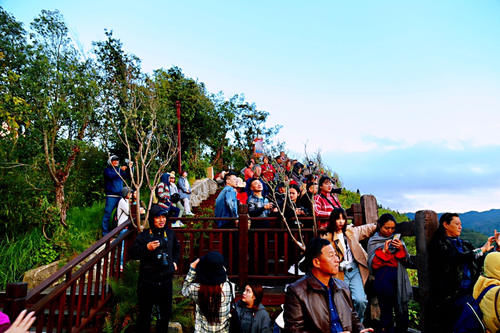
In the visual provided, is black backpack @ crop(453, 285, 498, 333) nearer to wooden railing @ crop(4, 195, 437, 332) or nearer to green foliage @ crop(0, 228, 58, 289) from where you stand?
wooden railing @ crop(4, 195, 437, 332)

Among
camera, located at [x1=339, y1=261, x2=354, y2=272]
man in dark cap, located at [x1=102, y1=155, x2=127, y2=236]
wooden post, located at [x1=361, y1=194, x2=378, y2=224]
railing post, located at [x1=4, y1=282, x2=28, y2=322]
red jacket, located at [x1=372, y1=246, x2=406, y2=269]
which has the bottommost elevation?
railing post, located at [x1=4, y1=282, x2=28, y2=322]

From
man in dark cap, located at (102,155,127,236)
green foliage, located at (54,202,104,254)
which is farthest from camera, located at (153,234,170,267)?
green foliage, located at (54,202,104,254)

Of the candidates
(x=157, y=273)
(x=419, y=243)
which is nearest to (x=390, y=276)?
(x=419, y=243)

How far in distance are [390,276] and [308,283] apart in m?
2.14

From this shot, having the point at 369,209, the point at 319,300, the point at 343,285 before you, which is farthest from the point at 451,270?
the point at 319,300

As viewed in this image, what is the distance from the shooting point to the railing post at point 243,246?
530cm

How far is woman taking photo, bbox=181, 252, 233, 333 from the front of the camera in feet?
11.0

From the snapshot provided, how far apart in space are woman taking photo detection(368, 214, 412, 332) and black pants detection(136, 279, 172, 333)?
2.82m

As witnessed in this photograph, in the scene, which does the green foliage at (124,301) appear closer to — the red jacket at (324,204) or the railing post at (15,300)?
Answer: the railing post at (15,300)

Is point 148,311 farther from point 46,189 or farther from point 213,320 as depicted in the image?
point 46,189

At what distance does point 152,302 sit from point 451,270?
3.88 m

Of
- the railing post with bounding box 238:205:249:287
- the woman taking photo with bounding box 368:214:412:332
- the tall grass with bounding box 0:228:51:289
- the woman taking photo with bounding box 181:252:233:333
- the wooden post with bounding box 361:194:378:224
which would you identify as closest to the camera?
the woman taking photo with bounding box 181:252:233:333

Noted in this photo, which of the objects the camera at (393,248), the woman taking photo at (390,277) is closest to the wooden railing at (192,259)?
the woman taking photo at (390,277)

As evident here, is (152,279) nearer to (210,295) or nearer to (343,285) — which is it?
(210,295)
